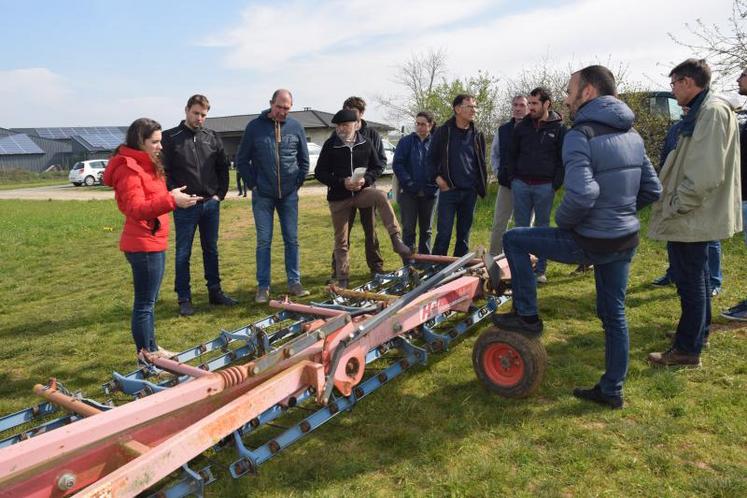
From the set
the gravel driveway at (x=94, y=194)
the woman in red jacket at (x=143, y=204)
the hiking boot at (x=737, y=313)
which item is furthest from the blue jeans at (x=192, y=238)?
the gravel driveway at (x=94, y=194)

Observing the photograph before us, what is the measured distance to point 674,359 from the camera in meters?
4.54

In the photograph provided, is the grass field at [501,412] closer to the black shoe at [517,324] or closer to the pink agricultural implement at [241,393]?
the pink agricultural implement at [241,393]

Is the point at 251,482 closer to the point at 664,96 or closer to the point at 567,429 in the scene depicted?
the point at 567,429

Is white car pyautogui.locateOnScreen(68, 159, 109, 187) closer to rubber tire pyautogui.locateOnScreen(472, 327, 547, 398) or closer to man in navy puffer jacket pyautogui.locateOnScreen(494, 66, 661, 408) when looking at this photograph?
rubber tire pyautogui.locateOnScreen(472, 327, 547, 398)

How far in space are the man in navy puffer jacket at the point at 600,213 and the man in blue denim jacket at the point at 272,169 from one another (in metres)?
3.43

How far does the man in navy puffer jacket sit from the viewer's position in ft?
11.4

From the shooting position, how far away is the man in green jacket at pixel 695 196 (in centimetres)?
Result: 412

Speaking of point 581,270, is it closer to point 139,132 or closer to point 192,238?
point 192,238

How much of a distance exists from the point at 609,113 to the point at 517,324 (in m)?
1.52

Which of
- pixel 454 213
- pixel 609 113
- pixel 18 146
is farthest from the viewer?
pixel 18 146

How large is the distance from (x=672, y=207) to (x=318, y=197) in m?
15.7

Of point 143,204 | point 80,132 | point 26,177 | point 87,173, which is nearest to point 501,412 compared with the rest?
point 143,204

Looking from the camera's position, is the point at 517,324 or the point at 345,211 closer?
the point at 517,324

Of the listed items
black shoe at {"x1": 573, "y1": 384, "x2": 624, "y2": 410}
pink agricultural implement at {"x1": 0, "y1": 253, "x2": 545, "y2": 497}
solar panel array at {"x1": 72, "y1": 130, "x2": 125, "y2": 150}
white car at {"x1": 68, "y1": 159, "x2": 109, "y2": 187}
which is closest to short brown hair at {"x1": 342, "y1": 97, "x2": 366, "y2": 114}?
pink agricultural implement at {"x1": 0, "y1": 253, "x2": 545, "y2": 497}
